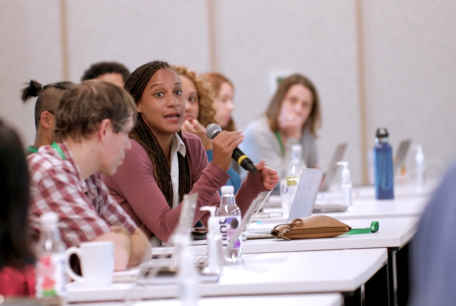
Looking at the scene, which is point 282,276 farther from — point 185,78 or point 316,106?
point 316,106

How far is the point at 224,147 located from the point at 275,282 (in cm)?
81

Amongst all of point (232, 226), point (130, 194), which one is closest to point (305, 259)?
point (232, 226)

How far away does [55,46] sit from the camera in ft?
20.9

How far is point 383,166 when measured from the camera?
3.70 metres

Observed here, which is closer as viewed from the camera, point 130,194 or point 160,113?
point 130,194

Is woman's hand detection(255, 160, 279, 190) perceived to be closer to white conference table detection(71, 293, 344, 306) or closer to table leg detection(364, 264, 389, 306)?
table leg detection(364, 264, 389, 306)

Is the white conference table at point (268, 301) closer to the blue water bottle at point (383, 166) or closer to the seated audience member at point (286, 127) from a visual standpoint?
the blue water bottle at point (383, 166)

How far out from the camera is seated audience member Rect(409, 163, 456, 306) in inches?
28.8

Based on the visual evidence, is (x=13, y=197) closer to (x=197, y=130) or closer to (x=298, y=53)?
(x=197, y=130)

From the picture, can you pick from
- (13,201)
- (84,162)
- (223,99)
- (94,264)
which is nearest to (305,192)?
(84,162)

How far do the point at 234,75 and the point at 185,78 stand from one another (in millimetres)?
2878

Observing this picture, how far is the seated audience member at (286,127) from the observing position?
4.88m

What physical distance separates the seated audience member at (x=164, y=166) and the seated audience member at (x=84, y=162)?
0.41 m

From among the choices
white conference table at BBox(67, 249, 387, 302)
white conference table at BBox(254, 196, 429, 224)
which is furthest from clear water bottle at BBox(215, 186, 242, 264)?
white conference table at BBox(254, 196, 429, 224)
